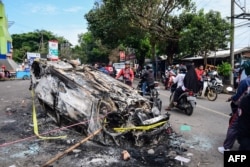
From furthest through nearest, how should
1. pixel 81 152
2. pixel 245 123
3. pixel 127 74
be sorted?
1. pixel 127 74
2. pixel 81 152
3. pixel 245 123

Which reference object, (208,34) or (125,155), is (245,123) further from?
(208,34)

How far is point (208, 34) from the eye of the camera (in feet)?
67.6

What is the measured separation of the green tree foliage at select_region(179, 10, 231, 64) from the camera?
67.6 feet

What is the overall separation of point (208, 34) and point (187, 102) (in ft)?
41.3

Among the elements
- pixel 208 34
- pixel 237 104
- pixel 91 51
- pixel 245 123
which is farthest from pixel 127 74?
pixel 91 51

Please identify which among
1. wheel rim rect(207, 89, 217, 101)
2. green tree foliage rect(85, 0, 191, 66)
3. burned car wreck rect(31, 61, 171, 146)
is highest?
green tree foliage rect(85, 0, 191, 66)

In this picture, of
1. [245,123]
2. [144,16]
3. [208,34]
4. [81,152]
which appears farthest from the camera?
[144,16]

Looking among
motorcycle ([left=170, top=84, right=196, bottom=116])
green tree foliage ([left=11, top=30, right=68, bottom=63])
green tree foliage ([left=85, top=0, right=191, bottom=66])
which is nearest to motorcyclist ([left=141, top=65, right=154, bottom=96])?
motorcycle ([left=170, top=84, right=196, bottom=116])

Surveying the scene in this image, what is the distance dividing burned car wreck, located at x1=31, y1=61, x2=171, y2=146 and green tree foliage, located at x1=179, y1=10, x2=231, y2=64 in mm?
14508

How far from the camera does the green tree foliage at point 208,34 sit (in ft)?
67.6

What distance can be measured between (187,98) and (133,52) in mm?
29060

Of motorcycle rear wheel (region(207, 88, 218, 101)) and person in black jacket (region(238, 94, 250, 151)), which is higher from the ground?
person in black jacket (region(238, 94, 250, 151))

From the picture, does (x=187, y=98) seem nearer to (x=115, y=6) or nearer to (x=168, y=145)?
(x=168, y=145)

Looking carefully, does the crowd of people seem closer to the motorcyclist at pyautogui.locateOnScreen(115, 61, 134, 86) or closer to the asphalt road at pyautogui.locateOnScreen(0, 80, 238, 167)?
the asphalt road at pyautogui.locateOnScreen(0, 80, 238, 167)
